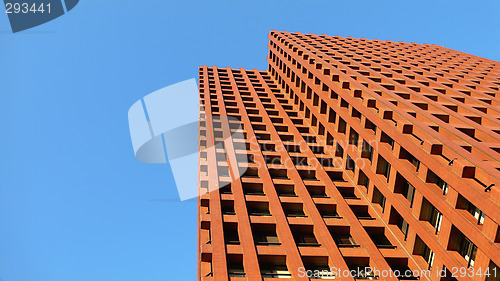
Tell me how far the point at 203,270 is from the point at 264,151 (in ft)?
55.3

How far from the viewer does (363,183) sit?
30.8m

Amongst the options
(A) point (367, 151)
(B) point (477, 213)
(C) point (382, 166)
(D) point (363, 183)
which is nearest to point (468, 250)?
(B) point (477, 213)

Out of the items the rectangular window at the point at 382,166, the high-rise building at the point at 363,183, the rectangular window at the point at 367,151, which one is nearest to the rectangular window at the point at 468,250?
the high-rise building at the point at 363,183

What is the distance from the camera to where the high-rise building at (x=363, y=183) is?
19.5 meters

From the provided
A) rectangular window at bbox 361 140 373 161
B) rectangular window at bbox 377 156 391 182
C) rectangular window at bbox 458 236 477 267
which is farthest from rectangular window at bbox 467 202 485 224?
rectangular window at bbox 361 140 373 161

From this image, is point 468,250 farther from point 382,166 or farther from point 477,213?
point 382,166

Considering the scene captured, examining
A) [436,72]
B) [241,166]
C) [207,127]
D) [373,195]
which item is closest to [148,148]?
[207,127]

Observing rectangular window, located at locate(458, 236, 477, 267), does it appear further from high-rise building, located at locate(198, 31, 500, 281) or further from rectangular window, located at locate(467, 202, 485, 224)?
rectangular window, located at locate(467, 202, 485, 224)

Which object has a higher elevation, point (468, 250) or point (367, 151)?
point (367, 151)

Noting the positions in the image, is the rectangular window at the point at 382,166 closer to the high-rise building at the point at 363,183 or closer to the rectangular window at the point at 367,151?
the high-rise building at the point at 363,183

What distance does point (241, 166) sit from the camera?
109 ft

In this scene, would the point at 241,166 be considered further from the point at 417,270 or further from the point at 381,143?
the point at 417,270

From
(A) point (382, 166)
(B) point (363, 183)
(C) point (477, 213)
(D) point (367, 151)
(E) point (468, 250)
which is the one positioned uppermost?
(D) point (367, 151)

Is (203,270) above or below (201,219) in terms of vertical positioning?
below
